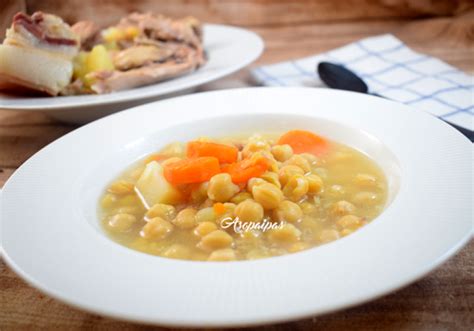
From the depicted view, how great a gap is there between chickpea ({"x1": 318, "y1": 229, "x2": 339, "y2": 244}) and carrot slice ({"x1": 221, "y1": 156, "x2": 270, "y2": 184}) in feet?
1.25

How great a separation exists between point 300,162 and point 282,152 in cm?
10

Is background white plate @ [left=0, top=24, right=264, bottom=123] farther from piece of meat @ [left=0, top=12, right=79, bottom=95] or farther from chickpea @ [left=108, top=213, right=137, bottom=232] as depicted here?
chickpea @ [left=108, top=213, right=137, bottom=232]

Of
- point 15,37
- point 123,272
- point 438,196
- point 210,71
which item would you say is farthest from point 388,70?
point 123,272

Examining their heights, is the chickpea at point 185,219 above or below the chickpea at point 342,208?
below

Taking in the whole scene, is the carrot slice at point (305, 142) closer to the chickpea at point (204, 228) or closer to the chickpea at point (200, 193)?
the chickpea at point (200, 193)

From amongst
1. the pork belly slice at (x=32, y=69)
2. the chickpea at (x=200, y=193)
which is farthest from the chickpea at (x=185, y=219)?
the pork belly slice at (x=32, y=69)

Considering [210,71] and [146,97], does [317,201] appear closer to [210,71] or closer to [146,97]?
[146,97]

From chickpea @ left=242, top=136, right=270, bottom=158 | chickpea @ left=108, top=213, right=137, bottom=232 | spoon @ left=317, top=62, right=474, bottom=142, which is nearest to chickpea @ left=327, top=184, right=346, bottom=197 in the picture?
chickpea @ left=242, top=136, right=270, bottom=158

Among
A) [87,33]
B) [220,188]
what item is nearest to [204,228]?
[220,188]

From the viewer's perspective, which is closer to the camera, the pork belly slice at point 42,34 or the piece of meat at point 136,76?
the pork belly slice at point 42,34

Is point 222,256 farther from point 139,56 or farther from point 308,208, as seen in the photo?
point 139,56

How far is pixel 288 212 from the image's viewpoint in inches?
76.0

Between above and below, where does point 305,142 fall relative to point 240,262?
below

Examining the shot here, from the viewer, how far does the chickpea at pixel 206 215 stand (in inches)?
76.3
